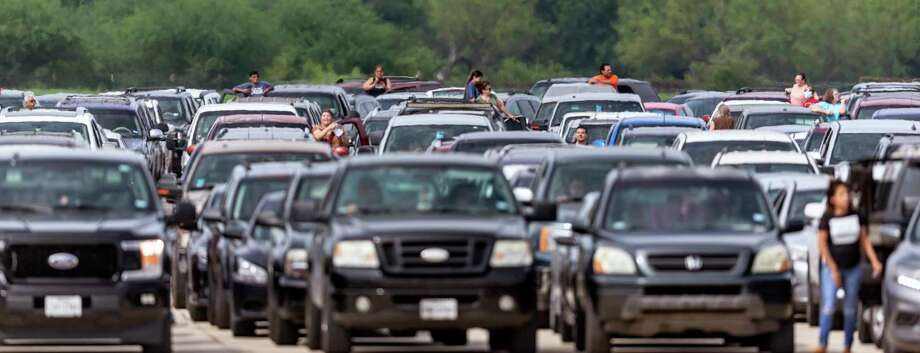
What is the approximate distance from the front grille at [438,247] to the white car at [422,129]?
16.5m

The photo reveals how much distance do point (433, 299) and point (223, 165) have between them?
35.4ft

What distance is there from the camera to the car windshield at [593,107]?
157 ft

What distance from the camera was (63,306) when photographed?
2019cm

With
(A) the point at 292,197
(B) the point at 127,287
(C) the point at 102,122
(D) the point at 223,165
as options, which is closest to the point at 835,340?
(A) the point at 292,197

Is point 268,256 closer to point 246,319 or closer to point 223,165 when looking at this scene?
point 246,319

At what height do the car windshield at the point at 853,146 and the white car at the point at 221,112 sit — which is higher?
the car windshield at the point at 853,146

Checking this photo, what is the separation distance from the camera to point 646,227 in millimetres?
20969

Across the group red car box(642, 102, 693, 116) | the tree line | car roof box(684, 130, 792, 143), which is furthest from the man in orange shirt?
the tree line

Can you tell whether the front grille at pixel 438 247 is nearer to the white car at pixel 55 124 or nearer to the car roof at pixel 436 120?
the white car at pixel 55 124

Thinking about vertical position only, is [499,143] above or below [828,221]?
below

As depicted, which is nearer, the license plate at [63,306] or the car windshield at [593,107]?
the license plate at [63,306]

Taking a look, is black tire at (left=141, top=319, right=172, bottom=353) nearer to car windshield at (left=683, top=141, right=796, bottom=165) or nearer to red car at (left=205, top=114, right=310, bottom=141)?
car windshield at (left=683, top=141, right=796, bottom=165)

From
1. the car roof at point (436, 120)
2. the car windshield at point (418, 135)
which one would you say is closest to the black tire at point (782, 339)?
the car windshield at point (418, 135)

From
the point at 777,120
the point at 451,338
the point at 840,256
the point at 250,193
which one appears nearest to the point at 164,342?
the point at 451,338
